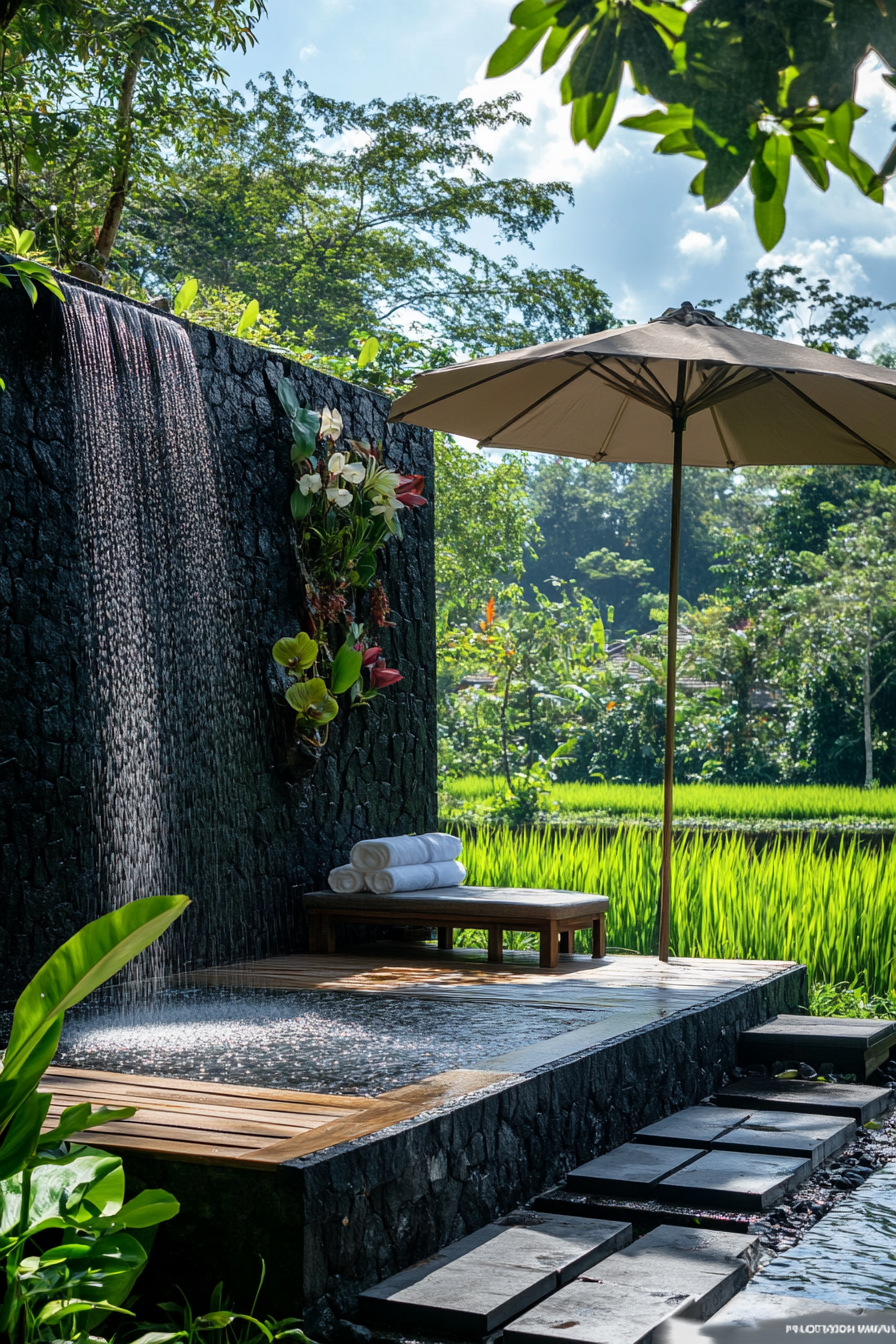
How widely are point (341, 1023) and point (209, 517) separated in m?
2.03

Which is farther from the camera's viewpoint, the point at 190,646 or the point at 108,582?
the point at 190,646

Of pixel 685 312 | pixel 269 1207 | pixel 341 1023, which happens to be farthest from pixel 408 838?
pixel 269 1207

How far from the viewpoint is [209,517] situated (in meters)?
4.90

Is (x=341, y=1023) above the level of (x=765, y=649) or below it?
below

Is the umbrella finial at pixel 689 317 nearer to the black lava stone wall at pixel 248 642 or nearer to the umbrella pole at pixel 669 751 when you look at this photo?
the umbrella pole at pixel 669 751

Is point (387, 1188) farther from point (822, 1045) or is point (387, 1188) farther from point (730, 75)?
point (822, 1045)

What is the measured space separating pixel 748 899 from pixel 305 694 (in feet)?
7.32

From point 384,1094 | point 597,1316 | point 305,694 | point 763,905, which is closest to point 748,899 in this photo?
point 763,905

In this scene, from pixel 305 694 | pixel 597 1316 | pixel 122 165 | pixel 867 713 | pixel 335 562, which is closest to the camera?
pixel 597 1316

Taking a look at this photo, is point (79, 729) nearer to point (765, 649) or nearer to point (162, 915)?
point (162, 915)

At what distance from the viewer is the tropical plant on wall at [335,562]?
5.23m

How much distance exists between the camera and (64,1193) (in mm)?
2098

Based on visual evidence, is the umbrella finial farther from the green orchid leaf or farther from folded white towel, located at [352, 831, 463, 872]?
folded white towel, located at [352, 831, 463, 872]

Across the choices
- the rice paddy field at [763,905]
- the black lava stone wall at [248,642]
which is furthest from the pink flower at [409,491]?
the rice paddy field at [763,905]
